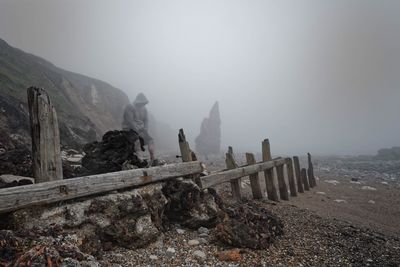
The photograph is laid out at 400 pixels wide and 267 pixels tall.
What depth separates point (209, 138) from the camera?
281ft

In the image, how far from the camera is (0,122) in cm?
1320

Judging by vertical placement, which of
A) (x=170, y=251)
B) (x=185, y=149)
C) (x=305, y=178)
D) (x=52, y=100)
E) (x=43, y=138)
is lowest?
(x=305, y=178)

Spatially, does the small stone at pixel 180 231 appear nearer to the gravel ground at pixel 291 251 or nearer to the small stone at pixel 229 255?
the gravel ground at pixel 291 251

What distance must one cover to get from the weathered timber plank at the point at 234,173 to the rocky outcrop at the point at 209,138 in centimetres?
7249

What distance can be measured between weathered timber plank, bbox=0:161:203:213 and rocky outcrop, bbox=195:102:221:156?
7763cm

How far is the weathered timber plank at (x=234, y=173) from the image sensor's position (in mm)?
6121

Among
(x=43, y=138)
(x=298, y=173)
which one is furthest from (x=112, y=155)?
(x=298, y=173)

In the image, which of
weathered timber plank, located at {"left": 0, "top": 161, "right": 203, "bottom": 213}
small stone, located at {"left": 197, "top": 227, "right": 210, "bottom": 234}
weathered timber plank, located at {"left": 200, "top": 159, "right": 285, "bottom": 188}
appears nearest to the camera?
weathered timber plank, located at {"left": 0, "top": 161, "right": 203, "bottom": 213}

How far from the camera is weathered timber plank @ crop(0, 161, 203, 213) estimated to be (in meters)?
3.05

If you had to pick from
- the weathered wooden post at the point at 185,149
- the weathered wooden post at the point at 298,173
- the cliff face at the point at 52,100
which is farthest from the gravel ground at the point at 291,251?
the cliff face at the point at 52,100

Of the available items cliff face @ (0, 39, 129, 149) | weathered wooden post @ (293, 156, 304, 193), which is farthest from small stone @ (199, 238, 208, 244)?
weathered wooden post @ (293, 156, 304, 193)

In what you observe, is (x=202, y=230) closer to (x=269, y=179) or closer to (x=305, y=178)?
(x=269, y=179)

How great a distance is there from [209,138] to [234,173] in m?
78.2

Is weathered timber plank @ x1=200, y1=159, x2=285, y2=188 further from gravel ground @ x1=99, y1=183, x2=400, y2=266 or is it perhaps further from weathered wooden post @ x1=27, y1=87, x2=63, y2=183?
→ weathered wooden post @ x1=27, y1=87, x2=63, y2=183
